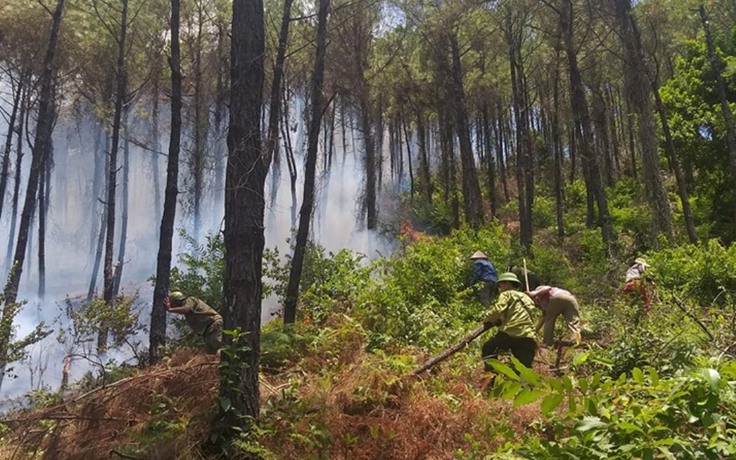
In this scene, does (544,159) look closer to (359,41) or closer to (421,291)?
(359,41)

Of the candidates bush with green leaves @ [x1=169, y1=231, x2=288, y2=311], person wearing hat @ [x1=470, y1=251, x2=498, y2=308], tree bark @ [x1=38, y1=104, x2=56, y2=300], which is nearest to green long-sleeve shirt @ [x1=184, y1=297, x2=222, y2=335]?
bush with green leaves @ [x1=169, y1=231, x2=288, y2=311]

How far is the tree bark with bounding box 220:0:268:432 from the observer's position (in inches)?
171

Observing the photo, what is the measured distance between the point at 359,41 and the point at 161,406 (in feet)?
54.8

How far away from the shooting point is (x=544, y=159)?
106 feet

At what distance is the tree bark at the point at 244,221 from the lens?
171 inches

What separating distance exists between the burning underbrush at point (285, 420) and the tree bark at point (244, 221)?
1.09ft

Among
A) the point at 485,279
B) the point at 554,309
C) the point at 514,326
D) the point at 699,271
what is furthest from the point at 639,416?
the point at 699,271

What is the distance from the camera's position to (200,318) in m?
8.05

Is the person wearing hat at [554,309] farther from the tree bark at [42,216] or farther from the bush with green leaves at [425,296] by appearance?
the tree bark at [42,216]

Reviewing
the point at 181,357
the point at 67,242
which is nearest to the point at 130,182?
the point at 67,242

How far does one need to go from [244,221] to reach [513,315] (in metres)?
3.24

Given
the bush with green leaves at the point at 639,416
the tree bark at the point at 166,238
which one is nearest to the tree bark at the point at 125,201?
the tree bark at the point at 166,238

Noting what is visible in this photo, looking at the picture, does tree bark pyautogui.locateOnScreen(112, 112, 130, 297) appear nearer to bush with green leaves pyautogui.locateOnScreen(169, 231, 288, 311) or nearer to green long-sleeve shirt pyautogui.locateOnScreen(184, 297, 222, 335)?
bush with green leaves pyautogui.locateOnScreen(169, 231, 288, 311)

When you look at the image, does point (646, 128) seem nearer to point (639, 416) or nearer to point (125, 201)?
point (639, 416)
